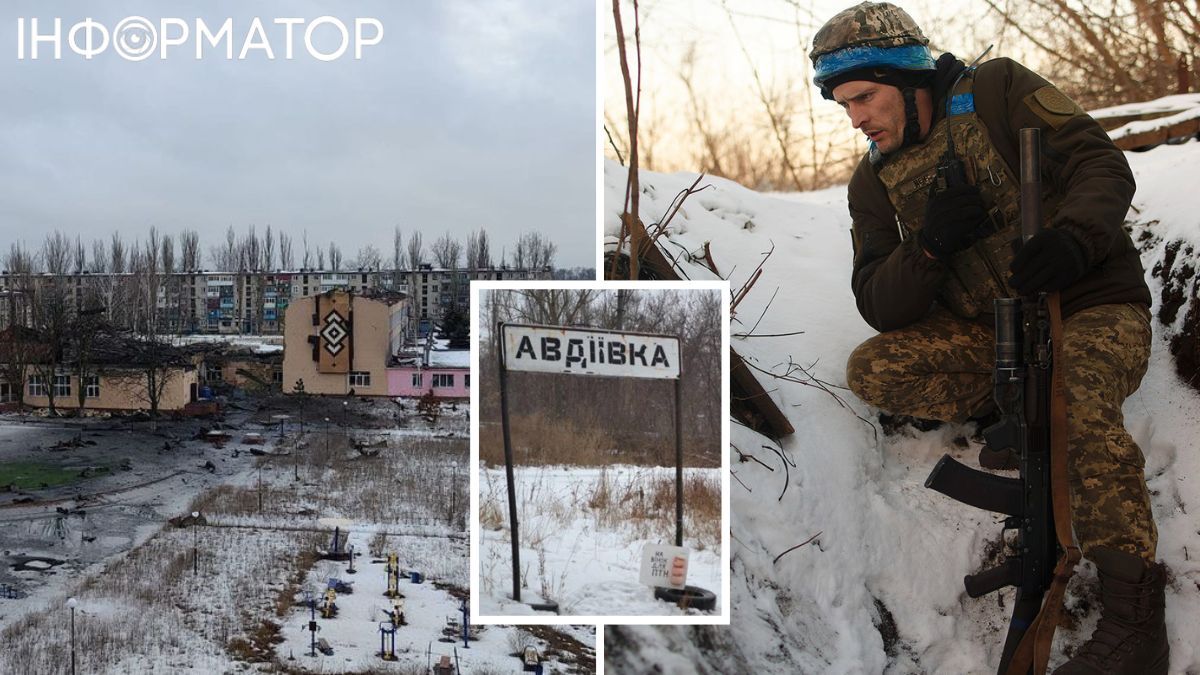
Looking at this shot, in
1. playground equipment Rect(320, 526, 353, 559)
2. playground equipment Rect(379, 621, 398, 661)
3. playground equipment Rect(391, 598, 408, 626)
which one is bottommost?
playground equipment Rect(379, 621, 398, 661)

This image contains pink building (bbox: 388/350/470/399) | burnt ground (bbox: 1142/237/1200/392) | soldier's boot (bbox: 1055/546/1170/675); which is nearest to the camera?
soldier's boot (bbox: 1055/546/1170/675)

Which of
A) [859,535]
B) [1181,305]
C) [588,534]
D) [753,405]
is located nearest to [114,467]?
[588,534]

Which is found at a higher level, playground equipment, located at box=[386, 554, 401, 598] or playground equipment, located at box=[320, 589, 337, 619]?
playground equipment, located at box=[386, 554, 401, 598]

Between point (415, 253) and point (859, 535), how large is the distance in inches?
59.4

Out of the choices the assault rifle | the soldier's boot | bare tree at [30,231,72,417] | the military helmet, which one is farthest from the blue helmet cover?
bare tree at [30,231,72,417]

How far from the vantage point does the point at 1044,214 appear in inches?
86.2

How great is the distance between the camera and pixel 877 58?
2170 mm

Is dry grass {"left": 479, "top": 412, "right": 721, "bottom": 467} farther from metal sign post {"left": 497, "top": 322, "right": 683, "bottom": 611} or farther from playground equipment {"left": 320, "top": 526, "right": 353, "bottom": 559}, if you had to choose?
playground equipment {"left": 320, "top": 526, "right": 353, "bottom": 559}

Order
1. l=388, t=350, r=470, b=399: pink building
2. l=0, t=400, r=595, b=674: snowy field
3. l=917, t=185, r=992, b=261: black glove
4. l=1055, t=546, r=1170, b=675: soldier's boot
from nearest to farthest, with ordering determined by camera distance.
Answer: l=1055, t=546, r=1170, b=675: soldier's boot → l=917, t=185, r=992, b=261: black glove → l=0, t=400, r=595, b=674: snowy field → l=388, t=350, r=470, b=399: pink building

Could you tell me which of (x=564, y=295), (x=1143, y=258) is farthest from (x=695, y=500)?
(x=1143, y=258)

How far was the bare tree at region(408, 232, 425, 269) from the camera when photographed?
2766 mm

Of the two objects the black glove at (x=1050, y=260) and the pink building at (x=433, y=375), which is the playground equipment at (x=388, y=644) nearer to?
the pink building at (x=433, y=375)

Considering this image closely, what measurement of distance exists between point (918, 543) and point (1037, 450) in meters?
0.47

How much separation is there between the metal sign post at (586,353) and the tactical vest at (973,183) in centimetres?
72
